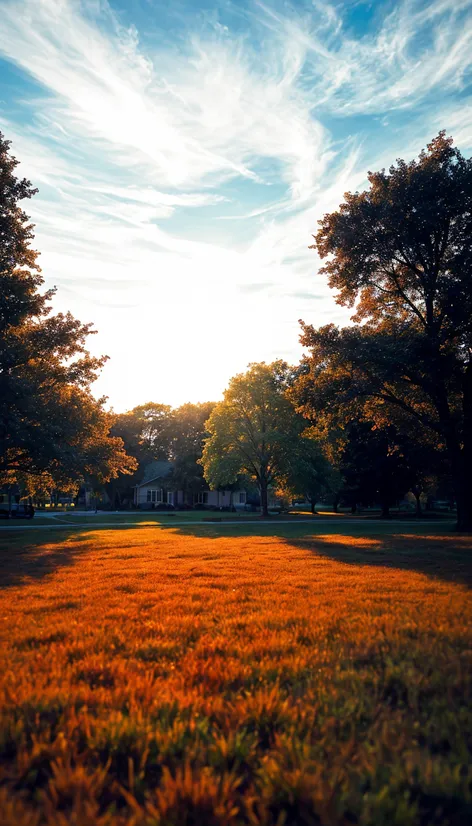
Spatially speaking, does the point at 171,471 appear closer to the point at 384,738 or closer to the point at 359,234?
the point at 359,234

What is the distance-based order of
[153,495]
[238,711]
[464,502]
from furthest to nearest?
[153,495], [464,502], [238,711]

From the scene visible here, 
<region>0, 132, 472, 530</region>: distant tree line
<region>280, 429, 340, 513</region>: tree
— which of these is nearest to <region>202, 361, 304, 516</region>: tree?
<region>280, 429, 340, 513</region>: tree

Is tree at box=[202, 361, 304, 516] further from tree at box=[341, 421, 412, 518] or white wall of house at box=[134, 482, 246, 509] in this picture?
white wall of house at box=[134, 482, 246, 509]

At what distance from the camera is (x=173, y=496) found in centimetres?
7506

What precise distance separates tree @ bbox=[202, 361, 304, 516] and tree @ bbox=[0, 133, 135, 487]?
700 inches

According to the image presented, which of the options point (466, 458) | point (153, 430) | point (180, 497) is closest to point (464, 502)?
point (466, 458)

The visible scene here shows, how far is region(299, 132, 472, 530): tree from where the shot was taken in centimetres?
2064

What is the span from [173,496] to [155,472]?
19.4ft

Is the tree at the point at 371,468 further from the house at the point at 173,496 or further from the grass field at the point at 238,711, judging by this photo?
the grass field at the point at 238,711

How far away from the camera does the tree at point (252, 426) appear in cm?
4334

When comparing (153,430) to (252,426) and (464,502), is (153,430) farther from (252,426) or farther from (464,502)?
(464,502)

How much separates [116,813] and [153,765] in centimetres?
47

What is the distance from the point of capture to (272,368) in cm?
4472

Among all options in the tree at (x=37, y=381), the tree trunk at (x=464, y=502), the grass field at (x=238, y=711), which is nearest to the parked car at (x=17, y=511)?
the tree at (x=37, y=381)
